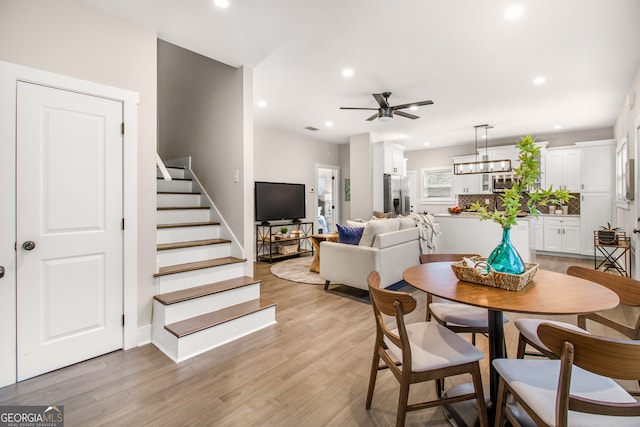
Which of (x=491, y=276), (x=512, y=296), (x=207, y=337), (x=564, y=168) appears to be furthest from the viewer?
(x=564, y=168)

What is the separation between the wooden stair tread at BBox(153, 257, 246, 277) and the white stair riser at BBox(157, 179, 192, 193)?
4.62 feet

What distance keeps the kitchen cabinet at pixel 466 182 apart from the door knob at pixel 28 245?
8257 mm

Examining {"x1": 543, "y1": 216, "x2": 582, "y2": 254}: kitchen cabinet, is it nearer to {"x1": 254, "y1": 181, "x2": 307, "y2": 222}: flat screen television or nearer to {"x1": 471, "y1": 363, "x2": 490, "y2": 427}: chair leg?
{"x1": 254, "y1": 181, "x2": 307, "y2": 222}: flat screen television

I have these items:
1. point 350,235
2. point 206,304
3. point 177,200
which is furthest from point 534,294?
point 177,200

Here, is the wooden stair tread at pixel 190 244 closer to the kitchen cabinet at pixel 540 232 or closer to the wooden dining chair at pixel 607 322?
the wooden dining chair at pixel 607 322

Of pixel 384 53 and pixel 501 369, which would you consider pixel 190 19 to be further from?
pixel 501 369

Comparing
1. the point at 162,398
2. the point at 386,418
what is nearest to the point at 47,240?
the point at 162,398

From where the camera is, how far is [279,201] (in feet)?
21.7

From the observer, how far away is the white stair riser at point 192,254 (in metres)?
3.08

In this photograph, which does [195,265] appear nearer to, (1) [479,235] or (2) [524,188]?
(2) [524,188]

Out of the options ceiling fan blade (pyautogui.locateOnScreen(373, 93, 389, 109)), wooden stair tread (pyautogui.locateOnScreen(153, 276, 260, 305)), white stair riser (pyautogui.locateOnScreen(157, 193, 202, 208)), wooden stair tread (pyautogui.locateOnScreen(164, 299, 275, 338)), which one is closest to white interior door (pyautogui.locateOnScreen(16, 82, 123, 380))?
wooden stair tread (pyautogui.locateOnScreen(153, 276, 260, 305))

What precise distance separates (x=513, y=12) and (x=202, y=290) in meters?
3.69

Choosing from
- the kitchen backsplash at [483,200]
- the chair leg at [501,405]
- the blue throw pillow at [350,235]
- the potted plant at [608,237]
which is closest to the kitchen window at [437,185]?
the kitchen backsplash at [483,200]

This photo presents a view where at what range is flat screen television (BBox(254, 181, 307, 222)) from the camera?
20.6 feet
